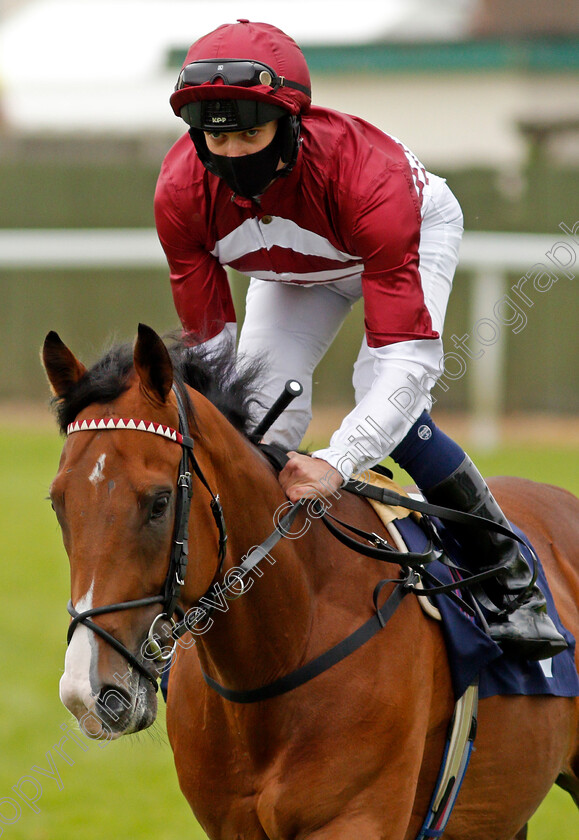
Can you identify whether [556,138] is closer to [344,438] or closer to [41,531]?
[41,531]

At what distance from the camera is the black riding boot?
3125mm

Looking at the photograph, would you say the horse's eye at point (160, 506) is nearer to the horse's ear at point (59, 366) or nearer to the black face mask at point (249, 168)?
the horse's ear at point (59, 366)

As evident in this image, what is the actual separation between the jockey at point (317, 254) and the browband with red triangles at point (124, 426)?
1.53 ft

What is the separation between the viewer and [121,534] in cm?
224

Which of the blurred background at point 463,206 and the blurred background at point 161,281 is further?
the blurred background at point 463,206

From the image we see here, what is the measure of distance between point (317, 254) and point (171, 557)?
111cm

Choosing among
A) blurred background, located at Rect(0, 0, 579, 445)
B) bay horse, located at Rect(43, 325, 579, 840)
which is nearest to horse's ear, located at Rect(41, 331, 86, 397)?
bay horse, located at Rect(43, 325, 579, 840)

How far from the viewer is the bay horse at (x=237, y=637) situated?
7.39 feet

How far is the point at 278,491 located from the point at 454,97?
20739mm

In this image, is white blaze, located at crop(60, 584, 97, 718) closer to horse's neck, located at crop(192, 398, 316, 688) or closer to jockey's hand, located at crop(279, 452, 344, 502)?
horse's neck, located at crop(192, 398, 316, 688)

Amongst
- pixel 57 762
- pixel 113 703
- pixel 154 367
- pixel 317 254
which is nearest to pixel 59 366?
pixel 154 367

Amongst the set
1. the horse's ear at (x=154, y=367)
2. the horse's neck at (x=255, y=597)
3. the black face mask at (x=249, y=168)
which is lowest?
the horse's neck at (x=255, y=597)

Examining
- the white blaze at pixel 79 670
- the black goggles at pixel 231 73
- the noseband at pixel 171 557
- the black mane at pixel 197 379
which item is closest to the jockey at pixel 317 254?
the black goggles at pixel 231 73

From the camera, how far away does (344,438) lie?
2732 mm
